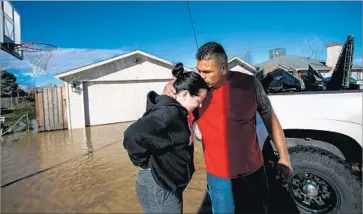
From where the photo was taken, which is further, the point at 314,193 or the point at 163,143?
the point at 314,193

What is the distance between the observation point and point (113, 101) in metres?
15.5

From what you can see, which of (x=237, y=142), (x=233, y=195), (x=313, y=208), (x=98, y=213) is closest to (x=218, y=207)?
(x=233, y=195)

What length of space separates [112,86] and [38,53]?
425cm

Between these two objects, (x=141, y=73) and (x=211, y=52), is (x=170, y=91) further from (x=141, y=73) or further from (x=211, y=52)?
(x=141, y=73)

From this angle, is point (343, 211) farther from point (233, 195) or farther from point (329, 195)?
point (233, 195)

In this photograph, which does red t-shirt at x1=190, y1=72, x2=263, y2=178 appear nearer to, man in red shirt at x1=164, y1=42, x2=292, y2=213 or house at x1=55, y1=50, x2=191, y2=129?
man in red shirt at x1=164, y1=42, x2=292, y2=213

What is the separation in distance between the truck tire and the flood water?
59.9 inches

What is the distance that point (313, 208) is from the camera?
299 cm

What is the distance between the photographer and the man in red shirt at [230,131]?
2055mm

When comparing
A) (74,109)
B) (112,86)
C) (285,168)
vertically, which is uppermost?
(112,86)

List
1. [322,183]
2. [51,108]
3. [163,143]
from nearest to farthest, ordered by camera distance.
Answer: [163,143] → [322,183] → [51,108]

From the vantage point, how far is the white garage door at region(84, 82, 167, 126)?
15.0m

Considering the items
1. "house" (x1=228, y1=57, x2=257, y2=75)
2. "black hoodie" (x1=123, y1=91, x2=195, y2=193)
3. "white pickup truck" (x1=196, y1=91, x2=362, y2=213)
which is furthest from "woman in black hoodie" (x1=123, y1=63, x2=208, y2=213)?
"house" (x1=228, y1=57, x2=257, y2=75)

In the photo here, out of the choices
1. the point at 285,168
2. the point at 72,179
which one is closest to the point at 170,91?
the point at 285,168
